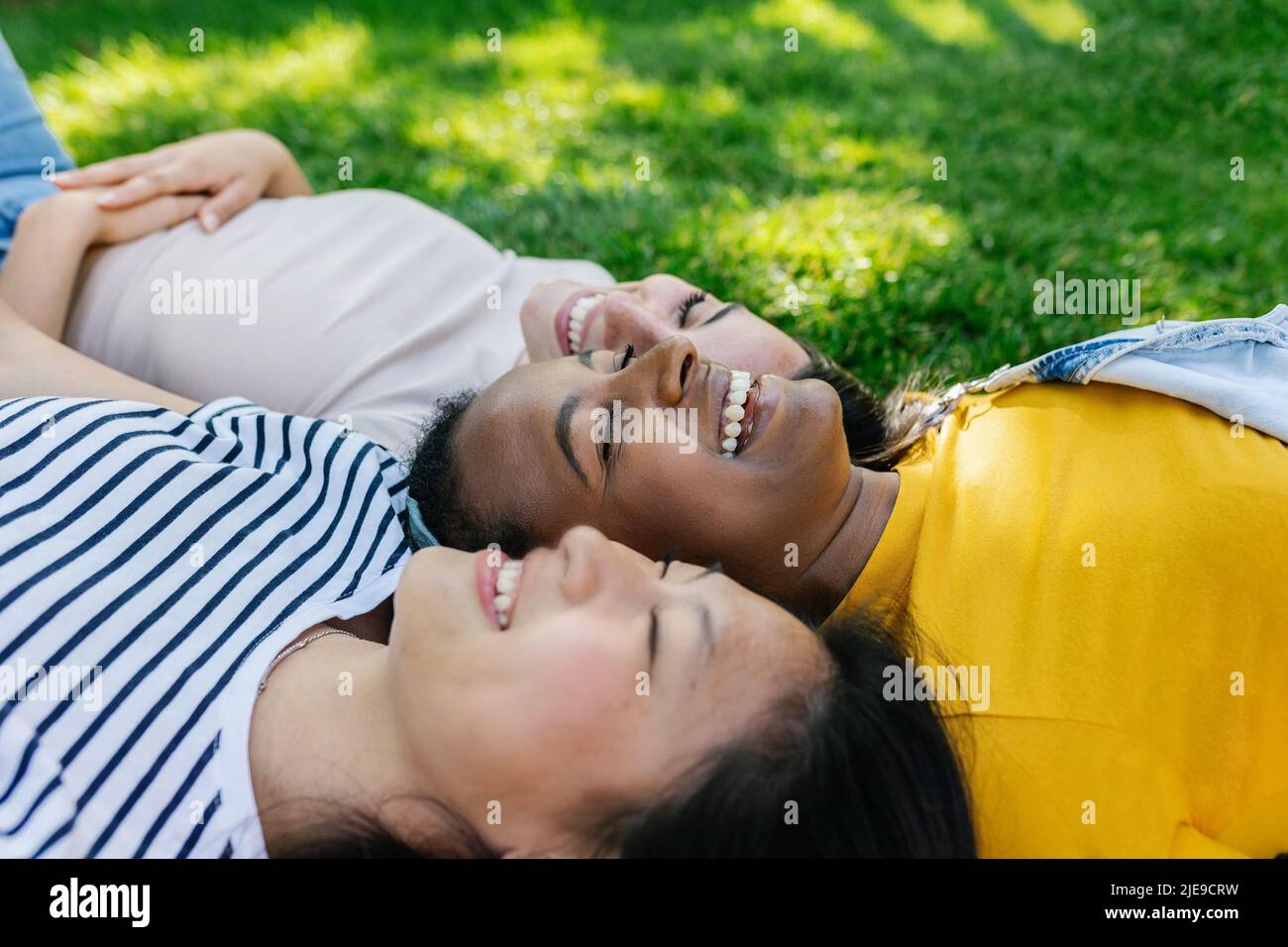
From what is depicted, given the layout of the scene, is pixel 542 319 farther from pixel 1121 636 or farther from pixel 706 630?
pixel 1121 636

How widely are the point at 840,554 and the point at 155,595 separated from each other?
133 centimetres

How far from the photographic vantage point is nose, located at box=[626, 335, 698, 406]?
2082 millimetres

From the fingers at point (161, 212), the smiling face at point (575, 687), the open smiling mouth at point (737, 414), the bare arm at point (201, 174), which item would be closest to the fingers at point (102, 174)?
the bare arm at point (201, 174)

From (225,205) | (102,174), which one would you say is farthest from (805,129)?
(102,174)

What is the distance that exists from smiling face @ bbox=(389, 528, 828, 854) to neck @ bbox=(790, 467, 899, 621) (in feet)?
1.80

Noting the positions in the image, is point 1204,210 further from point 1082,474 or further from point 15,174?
point 15,174

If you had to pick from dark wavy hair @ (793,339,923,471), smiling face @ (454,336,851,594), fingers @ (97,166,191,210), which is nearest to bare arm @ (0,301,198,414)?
fingers @ (97,166,191,210)

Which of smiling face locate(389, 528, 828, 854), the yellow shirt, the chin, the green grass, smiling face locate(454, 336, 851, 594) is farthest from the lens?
the green grass

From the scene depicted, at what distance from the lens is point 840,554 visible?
7.14 ft

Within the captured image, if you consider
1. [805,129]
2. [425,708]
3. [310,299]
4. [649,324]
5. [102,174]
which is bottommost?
[425,708]

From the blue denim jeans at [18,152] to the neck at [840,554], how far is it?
8.15 feet

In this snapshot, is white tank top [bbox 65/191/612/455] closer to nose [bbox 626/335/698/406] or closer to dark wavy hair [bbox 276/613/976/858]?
nose [bbox 626/335/698/406]

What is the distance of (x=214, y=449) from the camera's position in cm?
226

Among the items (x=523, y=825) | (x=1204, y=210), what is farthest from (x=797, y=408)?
(x=1204, y=210)
